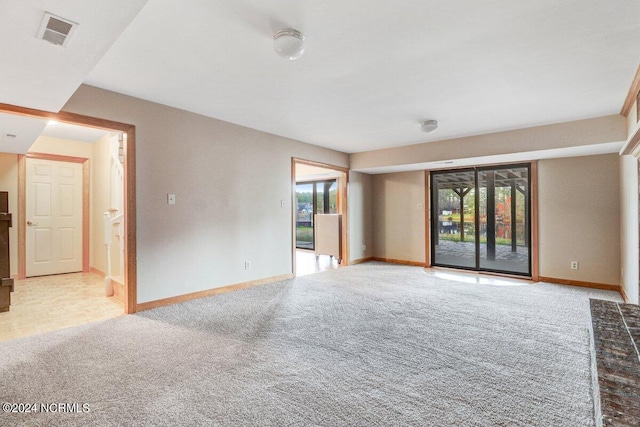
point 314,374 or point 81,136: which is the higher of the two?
point 81,136

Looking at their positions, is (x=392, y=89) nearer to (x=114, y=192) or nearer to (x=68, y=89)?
(x=68, y=89)

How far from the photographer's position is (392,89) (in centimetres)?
326

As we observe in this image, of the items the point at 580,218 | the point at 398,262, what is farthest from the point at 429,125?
the point at 398,262

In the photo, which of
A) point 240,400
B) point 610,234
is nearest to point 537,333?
point 240,400

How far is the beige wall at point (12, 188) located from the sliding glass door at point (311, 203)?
6.25 meters

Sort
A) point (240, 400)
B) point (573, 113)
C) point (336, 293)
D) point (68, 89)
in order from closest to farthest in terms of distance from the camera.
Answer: point (240, 400) → point (68, 89) → point (573, 113) → point (336, 293)

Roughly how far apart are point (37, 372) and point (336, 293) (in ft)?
10.0

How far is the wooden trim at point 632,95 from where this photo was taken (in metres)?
2.93

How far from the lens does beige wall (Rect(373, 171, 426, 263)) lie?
662 cm

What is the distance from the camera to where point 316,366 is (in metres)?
2.26

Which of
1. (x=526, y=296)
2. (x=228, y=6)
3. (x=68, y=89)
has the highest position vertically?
(x=228, y=6)

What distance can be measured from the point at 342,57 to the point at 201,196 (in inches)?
99.4

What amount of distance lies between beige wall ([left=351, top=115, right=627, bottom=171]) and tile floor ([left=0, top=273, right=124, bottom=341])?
492 cm

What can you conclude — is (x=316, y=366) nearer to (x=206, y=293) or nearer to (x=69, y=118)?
(x=206, y=293)
